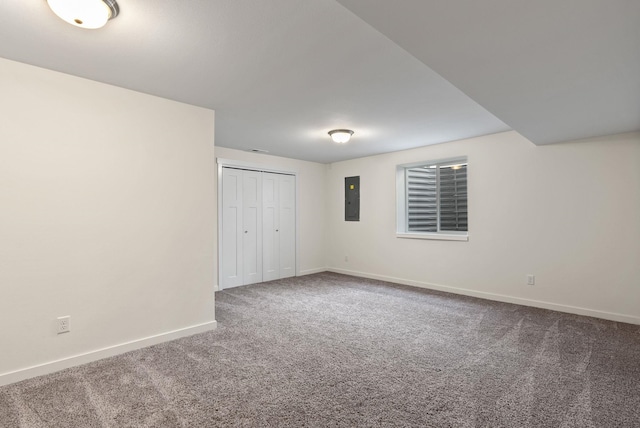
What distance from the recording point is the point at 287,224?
606 centimetres

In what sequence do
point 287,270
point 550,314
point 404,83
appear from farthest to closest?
point 287,270 < point 550,314 < point 404,83

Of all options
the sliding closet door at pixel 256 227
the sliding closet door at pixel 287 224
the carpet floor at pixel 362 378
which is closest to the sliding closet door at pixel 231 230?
the sliding closet door at pixel 256 227

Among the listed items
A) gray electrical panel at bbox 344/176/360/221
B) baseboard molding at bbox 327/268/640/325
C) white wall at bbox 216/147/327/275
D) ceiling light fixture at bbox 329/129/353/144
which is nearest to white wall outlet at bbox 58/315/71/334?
ceiling light fixture at bbox 329/129/353/144

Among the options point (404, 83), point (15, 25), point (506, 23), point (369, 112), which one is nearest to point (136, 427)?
point (15, 25)

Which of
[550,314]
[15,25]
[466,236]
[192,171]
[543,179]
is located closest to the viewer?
[15,25]

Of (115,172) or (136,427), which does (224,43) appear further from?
(136,427)

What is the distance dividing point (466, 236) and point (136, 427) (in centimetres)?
434

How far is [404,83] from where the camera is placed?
2.62 metres

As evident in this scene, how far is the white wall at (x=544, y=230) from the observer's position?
342 cm

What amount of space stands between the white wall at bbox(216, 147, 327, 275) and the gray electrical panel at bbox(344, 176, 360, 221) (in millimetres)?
592

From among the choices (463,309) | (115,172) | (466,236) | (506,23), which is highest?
(506,23)

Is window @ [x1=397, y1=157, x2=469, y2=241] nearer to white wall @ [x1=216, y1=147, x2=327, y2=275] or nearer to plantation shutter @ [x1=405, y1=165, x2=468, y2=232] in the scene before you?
plantation shutter @ [x1=405, y1=165, x2=468, y2=232]

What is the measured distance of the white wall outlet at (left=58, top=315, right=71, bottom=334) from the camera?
244cm

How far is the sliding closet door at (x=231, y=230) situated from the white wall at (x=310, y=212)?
894 millimetres
